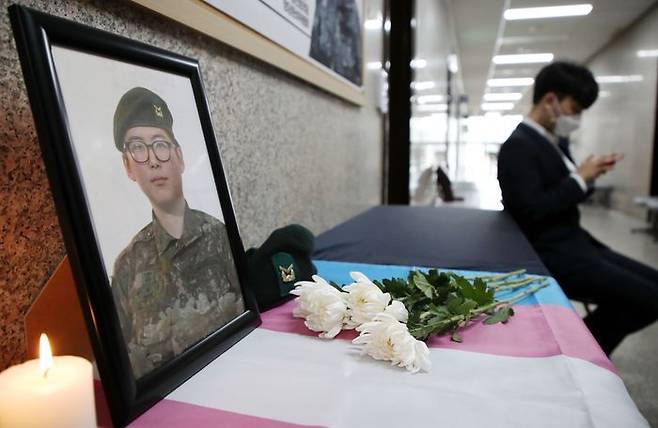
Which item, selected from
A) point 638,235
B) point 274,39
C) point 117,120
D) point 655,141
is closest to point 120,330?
point 117,120

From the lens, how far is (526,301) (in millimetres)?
706

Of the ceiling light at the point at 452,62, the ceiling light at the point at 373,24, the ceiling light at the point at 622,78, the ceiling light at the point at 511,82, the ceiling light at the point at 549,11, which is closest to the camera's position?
the ceiling light at the point at 373,24

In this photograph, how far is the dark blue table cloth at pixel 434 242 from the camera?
974mm

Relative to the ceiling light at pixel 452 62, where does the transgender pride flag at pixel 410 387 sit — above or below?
below

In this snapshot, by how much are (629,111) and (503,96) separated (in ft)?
30.3

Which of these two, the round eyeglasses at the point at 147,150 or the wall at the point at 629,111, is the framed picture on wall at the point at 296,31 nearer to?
the round eyeglasses at the point at 147,150

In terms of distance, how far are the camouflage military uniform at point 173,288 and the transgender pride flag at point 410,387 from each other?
0.05 m

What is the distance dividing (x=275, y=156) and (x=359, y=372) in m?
0.66

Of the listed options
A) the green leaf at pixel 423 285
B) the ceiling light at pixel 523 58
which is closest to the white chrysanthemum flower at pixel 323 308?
the green leaf at pixel 423 285

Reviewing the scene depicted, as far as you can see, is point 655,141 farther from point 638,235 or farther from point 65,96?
point 65,96

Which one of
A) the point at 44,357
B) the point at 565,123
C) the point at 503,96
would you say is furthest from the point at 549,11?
the point at 503,96

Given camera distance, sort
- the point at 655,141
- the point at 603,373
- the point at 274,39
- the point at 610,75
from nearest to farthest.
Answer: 1. the point at 603,373
2. the point at 274,39
3. the point at 655,141
4. the point at 610,75

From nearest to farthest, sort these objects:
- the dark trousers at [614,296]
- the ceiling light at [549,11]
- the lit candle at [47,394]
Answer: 1. the lit candle at [47,394]
2. the dark trousers at [614,296]
3. the ceiling light at [549,11]

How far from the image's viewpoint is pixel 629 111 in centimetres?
673
